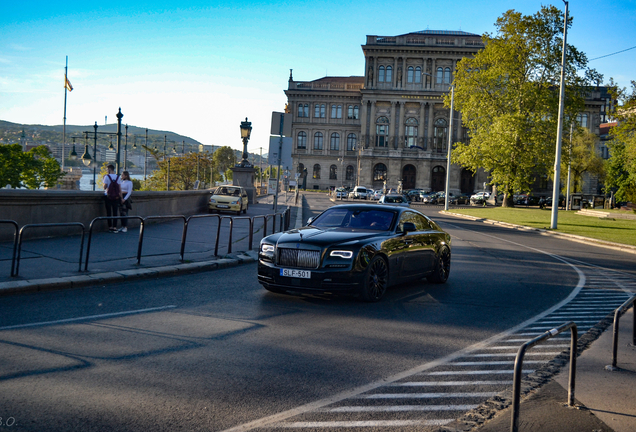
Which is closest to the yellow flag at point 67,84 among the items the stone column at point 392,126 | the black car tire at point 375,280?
the stone column at point 392,126

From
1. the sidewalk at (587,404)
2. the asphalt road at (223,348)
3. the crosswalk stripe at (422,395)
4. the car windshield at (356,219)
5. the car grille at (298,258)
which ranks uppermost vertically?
the car windshield at (356,219)

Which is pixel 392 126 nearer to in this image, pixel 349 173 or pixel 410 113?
pixel 410 113

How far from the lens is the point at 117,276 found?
1032 cm

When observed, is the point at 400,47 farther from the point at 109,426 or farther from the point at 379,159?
the point at 109,426

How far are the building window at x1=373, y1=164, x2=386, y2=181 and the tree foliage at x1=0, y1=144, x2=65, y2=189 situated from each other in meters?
50.6

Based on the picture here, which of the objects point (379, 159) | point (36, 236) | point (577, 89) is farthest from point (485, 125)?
point (379, 159)

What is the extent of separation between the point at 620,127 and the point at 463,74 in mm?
15607

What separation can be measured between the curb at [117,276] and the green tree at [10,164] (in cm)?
7027

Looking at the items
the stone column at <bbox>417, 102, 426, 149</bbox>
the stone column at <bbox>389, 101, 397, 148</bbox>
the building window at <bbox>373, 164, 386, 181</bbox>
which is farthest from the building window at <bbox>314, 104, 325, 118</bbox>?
the stone column at <bbox>417, 102, 426, 149</bbox>

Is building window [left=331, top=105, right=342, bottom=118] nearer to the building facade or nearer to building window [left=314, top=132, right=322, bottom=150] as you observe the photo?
building window [left=314, top=132, right=322, bottom=150]

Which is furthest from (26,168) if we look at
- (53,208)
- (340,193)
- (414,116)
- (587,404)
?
(587,404)

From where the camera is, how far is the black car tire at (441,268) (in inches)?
443

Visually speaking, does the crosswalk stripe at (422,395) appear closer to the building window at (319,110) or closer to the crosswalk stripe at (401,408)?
the crosswalk stripe at (401,408)

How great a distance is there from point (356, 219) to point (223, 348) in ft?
15.5
